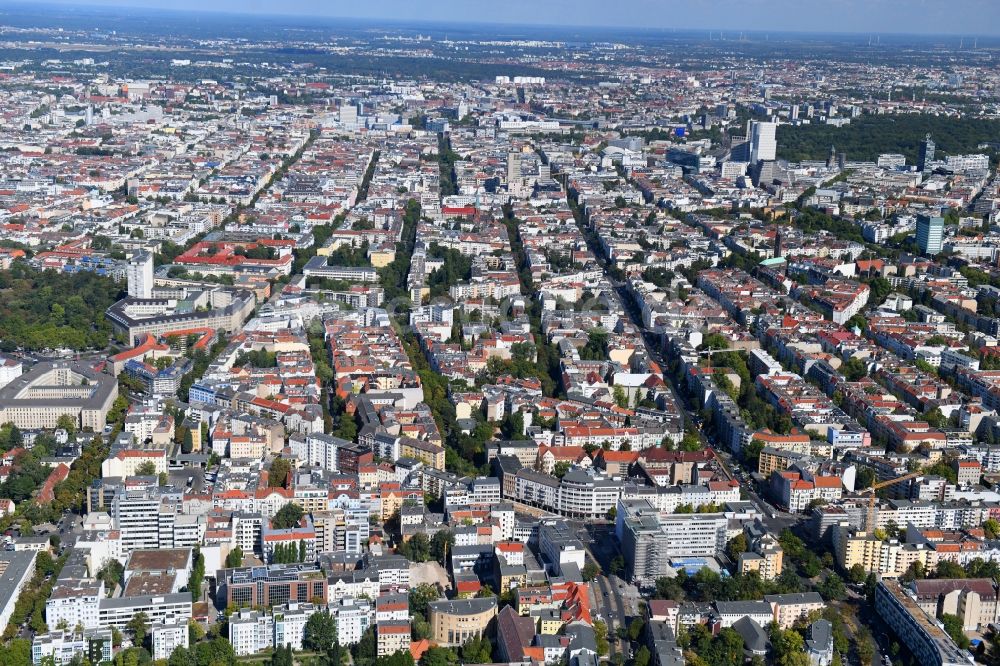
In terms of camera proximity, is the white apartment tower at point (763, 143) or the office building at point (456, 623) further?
the white apartment tower at point (763, 143)

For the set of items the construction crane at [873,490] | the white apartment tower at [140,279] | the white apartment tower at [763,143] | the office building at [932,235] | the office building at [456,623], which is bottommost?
the office building at [456,623]

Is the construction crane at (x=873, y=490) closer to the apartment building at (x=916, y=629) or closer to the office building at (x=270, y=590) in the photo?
the apartment building at (x=916, y=629)

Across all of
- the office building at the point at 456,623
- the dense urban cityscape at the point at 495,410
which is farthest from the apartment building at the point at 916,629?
the office building at the point at 456,623

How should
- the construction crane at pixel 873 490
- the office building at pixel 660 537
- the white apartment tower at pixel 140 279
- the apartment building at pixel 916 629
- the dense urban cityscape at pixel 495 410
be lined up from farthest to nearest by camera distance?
the white apartment tower at pixel 140 279 → the construction crane at pixel 873 490 → the office building at pixel 660 537 → the dense urban cityscape at pixel 495 410 → the apartment building at pixel 916 629

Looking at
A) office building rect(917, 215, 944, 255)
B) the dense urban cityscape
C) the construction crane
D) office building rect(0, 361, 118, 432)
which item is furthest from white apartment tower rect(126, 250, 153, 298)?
office building rect(917, 215, 944, 255)

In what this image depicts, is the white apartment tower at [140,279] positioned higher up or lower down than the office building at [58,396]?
higher up

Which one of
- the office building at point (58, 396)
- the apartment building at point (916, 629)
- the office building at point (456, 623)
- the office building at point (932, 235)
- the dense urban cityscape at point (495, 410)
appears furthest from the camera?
the office building at point (932, 235)
